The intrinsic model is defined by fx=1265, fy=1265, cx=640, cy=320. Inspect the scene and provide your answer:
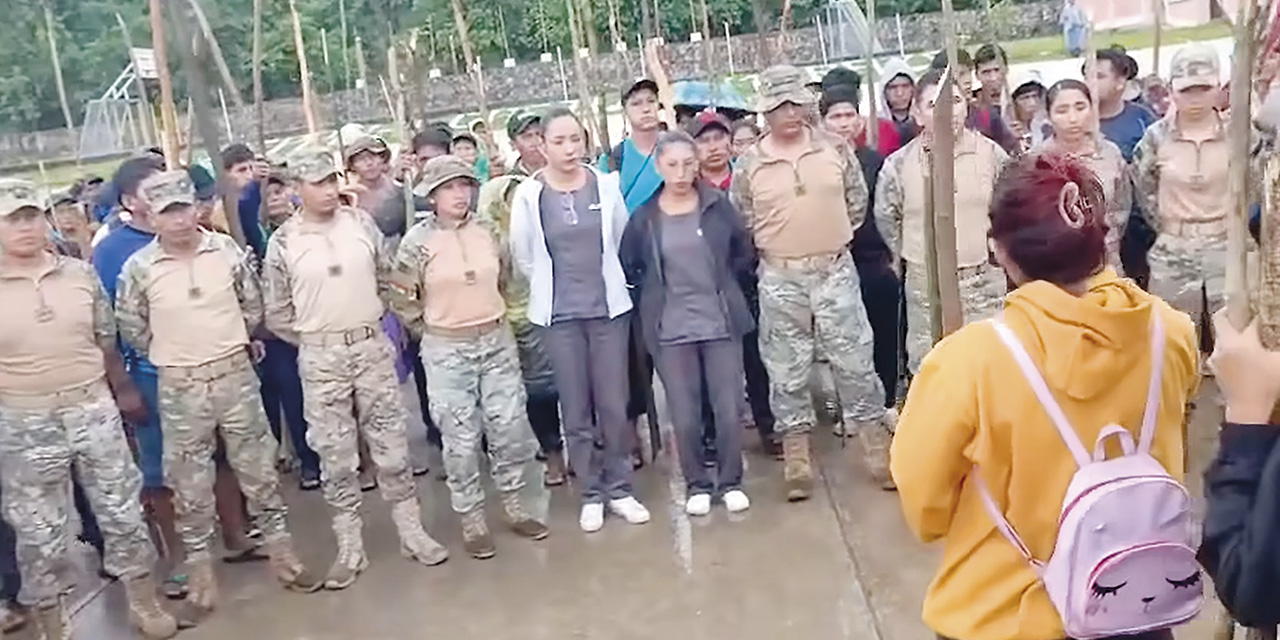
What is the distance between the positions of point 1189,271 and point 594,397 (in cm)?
238

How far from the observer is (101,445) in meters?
4.21

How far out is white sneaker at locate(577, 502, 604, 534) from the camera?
4938 mm

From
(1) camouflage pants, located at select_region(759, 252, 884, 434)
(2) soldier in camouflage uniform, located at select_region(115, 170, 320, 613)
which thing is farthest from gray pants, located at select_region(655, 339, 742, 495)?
(2) soldier in camouflage uniform, located at select_region(115, 170, 320, 613)

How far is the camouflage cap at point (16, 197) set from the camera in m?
4.05

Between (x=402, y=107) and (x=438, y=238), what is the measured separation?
3.60m

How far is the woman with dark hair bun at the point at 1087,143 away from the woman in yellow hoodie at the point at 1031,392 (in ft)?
9.93

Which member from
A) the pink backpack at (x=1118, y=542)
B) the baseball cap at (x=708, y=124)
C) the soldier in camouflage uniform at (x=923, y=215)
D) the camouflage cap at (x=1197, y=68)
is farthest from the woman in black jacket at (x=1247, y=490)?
the baseball cap at (x=708, y=124)

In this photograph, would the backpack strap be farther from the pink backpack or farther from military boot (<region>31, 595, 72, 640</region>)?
military boot (<region>31, 595, 72, 640</region>)

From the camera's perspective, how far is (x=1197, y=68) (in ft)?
15.6

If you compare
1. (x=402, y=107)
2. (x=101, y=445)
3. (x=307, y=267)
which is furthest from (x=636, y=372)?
(x=402, y=107)

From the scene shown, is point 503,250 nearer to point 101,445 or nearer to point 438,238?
point 438,238

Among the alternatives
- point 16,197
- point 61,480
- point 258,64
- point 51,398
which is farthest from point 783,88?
point 258,64

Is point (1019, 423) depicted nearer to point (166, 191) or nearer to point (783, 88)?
point (783, 88)

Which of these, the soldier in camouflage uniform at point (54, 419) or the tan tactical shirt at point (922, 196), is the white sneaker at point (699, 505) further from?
the soldier in camouflage uniform at point (54, 419)
